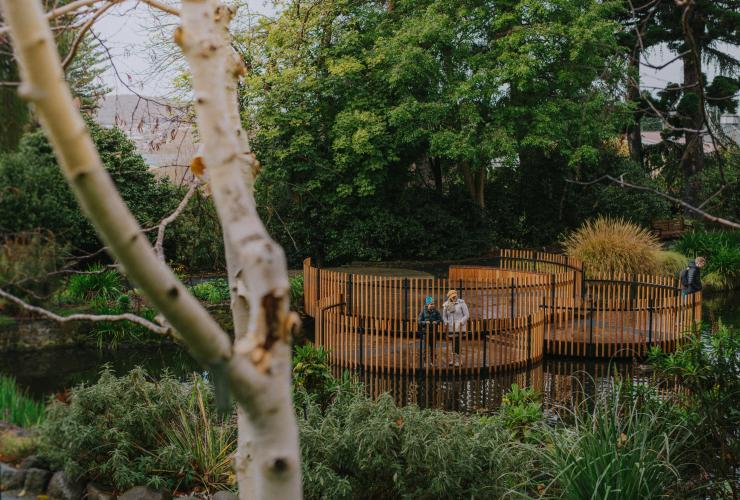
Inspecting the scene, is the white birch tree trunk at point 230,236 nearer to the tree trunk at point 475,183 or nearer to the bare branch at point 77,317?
the bare branch at point 77,317

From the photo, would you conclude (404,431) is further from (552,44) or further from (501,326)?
(552,44)

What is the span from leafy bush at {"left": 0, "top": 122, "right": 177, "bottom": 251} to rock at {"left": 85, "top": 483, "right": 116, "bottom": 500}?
373 inches

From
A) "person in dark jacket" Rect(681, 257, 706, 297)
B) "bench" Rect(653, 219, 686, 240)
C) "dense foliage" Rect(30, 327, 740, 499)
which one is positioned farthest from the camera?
"bench" Rect(653, 219, 686, 240)

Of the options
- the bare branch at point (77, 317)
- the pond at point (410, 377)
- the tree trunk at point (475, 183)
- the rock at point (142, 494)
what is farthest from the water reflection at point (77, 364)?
the tree trunk at point (475, 183)

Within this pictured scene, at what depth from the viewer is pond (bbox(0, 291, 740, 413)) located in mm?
11961

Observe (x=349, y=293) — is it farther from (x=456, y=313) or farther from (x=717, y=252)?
(x=717, y=252)

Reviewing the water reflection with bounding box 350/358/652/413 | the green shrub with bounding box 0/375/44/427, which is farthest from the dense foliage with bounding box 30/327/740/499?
the water reflection with bounding box 350/358/652/413

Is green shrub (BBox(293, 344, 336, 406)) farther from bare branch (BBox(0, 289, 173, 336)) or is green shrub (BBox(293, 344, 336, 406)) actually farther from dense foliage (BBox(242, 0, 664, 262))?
dense foliage (BBox(242, 0, 664, 262))

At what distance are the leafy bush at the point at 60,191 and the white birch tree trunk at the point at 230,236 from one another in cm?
1405

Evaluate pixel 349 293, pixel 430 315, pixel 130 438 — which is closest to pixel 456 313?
pixel 430 315

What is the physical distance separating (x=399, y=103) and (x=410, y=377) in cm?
1238

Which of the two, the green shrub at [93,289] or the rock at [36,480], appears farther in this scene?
the green shrub at [93,289]

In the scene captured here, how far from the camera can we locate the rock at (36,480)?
7.07m

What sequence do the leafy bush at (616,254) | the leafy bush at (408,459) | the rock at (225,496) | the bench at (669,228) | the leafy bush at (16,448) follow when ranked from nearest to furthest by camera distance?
the leafy bush at (408,459) < the rock at (225,496) < the leafy bush at (16,448) < the leafy bush at (616,254) < the bench at (669,228)
